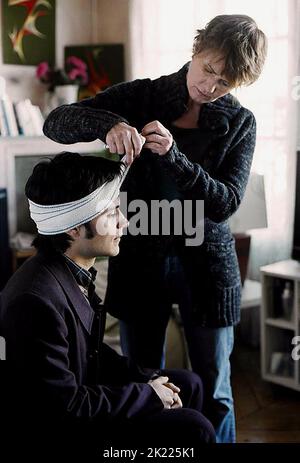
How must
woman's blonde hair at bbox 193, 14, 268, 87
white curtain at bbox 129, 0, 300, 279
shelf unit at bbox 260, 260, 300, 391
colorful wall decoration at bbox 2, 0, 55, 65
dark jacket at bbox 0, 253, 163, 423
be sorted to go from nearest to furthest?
1. dark jacket at bbox 0, 253, 163, 423
2. woman's blonde hair at bbox 193, 14, 268, 87
3. shelf unit at bbox 260, 260, 300, 391
4. white curtain at bbox 129, 0, 300, 279
5. colorful wall decoration at bbox 2, 0, 55, 65

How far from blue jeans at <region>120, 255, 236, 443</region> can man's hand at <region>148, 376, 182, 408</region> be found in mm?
169

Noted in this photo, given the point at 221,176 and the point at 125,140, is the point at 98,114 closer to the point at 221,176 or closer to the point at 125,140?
the point at 125,140

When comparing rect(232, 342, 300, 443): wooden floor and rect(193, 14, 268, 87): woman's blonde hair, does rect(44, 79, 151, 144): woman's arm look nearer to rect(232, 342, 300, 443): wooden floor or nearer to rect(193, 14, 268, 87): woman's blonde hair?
rect(193, 14, 268, 87): woman's blonde hair

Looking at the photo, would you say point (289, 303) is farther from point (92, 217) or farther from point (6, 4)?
point (6, 4)

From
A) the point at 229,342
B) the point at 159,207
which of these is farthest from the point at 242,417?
the point at 159,207

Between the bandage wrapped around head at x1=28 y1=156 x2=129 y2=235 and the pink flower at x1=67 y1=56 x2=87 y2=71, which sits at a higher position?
the pink flower at x1=67 y1=56 x2=87 y2=71

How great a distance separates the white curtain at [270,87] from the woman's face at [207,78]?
1.00 metres

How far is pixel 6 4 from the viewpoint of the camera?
10.4ft

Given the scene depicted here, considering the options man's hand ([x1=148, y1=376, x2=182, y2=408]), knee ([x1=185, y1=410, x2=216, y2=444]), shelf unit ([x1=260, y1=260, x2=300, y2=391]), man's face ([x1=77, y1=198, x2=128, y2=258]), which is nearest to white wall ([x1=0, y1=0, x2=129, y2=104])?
shelf unit ([x1=260, y1=260, x2=300, y2=391])

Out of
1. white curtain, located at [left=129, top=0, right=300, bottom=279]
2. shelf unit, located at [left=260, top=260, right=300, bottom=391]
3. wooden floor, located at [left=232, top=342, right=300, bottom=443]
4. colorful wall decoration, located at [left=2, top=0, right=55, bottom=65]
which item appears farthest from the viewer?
colorful wall decoration, located at [left=2, top=0, right=55, bottom=65]

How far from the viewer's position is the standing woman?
125 centimetres

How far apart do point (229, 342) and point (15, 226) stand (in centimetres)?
199

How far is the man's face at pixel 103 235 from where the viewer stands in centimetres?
132

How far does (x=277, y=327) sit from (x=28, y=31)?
79.8 inches
